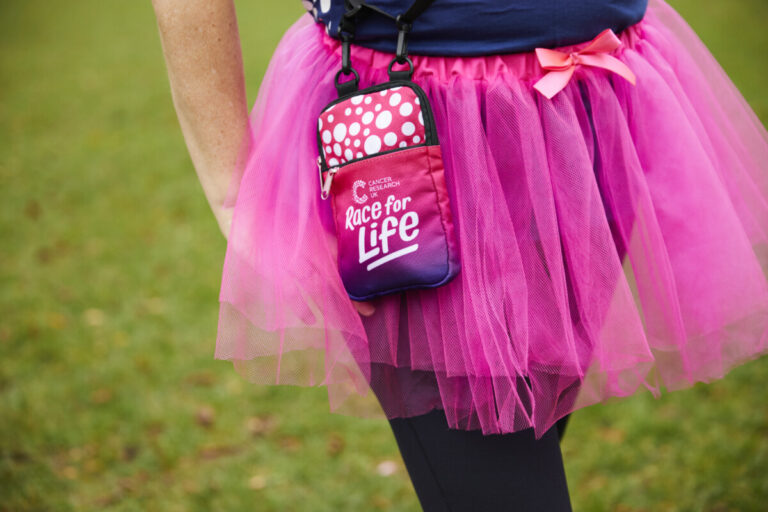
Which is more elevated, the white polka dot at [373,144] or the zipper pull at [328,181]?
the white polka dot at [373,144]

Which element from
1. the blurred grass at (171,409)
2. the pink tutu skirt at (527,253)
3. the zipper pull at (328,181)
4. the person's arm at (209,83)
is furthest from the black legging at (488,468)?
the blurred grass at (171,409)

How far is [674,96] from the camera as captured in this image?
1172 mm

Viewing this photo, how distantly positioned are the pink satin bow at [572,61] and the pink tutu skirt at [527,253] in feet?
0.09

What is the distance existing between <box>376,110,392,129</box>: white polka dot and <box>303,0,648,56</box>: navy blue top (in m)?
0.12

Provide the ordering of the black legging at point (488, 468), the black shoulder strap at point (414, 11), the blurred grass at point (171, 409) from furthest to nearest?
the blurred grass at point (171, 409)
the black legging at point (488, 468)
the black shoulder strap at point (414, 11)

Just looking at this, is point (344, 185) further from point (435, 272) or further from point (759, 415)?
point (759, 415)

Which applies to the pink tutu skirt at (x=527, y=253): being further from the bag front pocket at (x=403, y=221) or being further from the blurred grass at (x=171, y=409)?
the blurred grass at (x=171, y=409)

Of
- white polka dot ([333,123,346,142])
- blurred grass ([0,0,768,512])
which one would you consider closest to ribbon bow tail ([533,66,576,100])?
white polka dot ([333,123,346,142])

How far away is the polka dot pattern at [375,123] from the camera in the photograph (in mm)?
1027

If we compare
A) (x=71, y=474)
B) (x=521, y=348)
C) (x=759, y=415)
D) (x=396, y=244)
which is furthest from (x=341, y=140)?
(x=759, y=415)

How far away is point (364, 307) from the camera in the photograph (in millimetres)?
1139

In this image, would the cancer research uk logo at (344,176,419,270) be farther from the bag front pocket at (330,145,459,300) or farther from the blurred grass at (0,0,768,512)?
the blurred grass at (0,0,768,512)

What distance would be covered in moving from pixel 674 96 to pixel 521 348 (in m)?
0.50

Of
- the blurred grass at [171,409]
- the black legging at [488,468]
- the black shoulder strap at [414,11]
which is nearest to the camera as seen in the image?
the black shoulder strap at [414,11]
